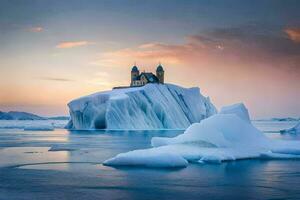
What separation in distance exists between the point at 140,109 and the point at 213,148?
46953mm

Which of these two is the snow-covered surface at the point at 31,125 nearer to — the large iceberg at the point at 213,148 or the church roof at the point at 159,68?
the church roof at the point at 159,68

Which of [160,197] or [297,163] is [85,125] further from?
[160,197]

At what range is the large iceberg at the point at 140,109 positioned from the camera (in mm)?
65062

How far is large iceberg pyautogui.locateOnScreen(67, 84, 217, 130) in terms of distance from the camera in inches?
2562

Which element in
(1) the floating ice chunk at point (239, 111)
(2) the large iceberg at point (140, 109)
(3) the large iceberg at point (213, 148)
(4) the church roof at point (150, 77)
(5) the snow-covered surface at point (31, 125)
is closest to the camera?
(3) the large iceberg at point (213, 148)

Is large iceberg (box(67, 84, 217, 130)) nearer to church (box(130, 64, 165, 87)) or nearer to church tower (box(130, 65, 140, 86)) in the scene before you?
church (box(130, 64, 165, 87))

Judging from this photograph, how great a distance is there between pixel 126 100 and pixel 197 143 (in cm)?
4418

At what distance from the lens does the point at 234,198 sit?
454 inches

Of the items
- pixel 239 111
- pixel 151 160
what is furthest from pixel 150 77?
pixel 151 160

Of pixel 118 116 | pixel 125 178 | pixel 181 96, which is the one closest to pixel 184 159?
pixel 125 178

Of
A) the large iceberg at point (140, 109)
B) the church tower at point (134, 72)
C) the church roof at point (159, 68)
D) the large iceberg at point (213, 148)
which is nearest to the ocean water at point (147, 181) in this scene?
the large iceberg at point (213, 148)

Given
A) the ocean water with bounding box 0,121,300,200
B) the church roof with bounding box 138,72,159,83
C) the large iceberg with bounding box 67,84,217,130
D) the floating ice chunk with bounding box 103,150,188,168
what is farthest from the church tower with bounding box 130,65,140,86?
the floating ice chunk with bounding box 103,150,188,168

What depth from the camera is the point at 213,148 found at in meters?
21.5

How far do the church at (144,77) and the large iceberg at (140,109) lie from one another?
12534 millimetres
